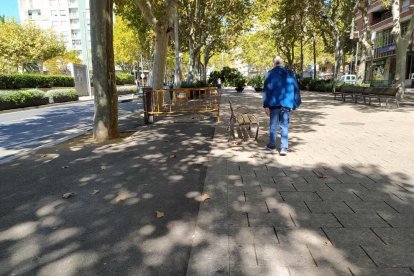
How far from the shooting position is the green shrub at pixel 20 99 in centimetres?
1881

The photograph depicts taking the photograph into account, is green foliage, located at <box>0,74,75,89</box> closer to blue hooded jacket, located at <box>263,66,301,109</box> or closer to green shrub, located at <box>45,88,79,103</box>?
green shrub, located at <box>45,88,79,103</box>

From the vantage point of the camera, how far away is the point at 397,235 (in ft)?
10.1

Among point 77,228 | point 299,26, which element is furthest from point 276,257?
point 299,26

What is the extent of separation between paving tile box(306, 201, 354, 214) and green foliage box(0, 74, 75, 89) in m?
27.8

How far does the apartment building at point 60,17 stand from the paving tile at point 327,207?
7934cm

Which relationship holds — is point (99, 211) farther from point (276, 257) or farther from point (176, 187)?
point (276, 257)

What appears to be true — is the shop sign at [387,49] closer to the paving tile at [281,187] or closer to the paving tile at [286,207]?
the paving tile at [281,187]

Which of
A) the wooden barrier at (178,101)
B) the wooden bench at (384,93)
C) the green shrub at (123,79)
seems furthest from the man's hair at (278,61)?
the green shrub at (123,79)

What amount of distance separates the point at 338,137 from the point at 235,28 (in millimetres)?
23820

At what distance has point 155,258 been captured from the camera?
286 centimetres

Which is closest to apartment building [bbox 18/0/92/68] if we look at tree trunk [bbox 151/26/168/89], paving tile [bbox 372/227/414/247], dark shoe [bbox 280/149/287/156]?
tree trunk [bbox 151/26/168/89]

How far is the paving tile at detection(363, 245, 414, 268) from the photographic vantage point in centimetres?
263

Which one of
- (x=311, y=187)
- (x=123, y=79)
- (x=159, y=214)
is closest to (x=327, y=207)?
(x=311, y=187)

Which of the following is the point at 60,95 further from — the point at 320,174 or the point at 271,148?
the point at 320,174
